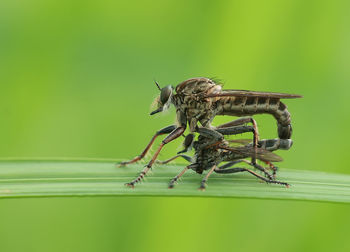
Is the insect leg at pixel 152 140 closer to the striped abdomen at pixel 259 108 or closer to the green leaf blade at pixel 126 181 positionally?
the green leaf blade at pixel 126 181

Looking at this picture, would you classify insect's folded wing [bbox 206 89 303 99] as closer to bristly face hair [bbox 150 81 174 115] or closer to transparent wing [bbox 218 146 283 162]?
bristly face hair [bbox 150 81 174 115]

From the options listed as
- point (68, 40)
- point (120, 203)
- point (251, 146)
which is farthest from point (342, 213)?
point (68, 40)

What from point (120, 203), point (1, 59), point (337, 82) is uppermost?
point (337, 82)

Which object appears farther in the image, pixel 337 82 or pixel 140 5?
A: pixel 140 5

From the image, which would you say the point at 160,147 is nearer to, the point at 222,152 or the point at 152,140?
the point at 152,140

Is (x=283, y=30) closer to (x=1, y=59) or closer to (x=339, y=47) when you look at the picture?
(x=339, y=47)

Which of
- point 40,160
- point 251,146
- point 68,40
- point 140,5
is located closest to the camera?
point 40,160

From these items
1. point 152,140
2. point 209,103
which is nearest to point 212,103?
point 209,103
